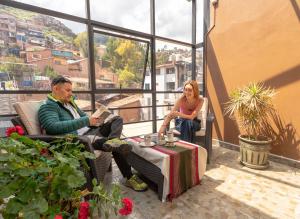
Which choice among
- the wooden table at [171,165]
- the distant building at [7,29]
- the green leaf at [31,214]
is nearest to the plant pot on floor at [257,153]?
the wooden table at [171,165]

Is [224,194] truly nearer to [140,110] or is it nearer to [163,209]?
[163,209]

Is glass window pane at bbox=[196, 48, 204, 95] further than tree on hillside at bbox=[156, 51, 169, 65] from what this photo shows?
Yes

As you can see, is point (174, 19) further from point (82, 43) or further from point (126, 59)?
point (82, 43)

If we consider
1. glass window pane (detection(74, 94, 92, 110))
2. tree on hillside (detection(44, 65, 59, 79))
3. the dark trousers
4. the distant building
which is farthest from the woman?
the distant building

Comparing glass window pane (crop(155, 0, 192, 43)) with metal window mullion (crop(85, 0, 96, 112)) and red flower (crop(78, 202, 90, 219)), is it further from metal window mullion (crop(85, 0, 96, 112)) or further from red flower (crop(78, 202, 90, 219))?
red flower (crop(78, 202, 90, 219))

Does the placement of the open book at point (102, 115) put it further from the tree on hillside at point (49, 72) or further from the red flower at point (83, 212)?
the red flower at point (83, 212)

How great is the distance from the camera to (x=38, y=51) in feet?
7.93

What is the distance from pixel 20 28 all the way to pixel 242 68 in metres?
3.30

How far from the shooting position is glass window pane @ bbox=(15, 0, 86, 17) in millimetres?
2320

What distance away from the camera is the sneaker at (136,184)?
6.42ft

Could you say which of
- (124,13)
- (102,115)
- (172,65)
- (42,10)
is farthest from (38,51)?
(172,65)

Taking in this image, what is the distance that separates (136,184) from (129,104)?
1.66m

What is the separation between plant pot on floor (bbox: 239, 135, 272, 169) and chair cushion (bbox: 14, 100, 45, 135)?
2.56 meters

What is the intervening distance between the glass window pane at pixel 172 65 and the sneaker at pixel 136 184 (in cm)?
203
